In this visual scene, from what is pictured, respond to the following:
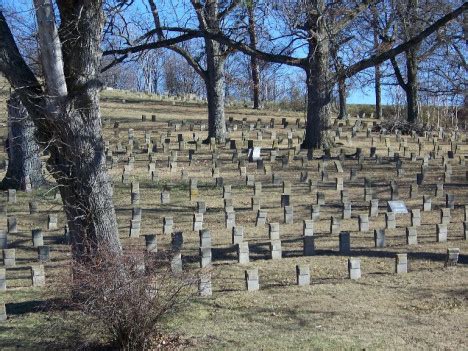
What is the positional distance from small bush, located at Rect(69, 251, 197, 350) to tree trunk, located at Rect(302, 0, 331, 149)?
12.1 m

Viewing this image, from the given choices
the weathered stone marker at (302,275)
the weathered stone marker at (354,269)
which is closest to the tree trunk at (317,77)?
the weathered stone marker at (354,269)

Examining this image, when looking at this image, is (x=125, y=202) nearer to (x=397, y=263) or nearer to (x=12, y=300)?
(x=12, y=300)

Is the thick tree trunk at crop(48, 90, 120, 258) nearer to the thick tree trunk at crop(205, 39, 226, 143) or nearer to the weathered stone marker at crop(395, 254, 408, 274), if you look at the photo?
the weathered stone marker at crop(395, 254, 408, 274)

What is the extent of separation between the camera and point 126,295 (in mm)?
6320

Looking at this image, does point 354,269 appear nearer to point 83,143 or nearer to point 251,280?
point 251,280

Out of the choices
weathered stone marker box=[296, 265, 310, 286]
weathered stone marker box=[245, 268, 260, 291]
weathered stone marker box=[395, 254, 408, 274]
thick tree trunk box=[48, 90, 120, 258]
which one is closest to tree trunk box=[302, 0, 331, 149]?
weathered stone marker box=[395, 254, 408, 274]

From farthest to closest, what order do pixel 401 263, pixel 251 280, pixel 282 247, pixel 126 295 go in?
1. pixel 282 247
2. pixel 401 263
3. pixel 251 280
4. pixel 126 295

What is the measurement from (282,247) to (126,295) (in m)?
4.61

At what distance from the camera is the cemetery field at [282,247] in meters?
7.35

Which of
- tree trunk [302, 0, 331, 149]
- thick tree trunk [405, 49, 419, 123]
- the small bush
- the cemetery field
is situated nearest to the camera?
the small bush

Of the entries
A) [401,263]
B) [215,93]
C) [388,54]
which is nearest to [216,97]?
[215,93]

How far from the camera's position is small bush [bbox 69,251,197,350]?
6.34 meters

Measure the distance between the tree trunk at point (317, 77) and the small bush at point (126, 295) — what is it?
12.1 metres

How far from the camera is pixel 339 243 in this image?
1023 cm
